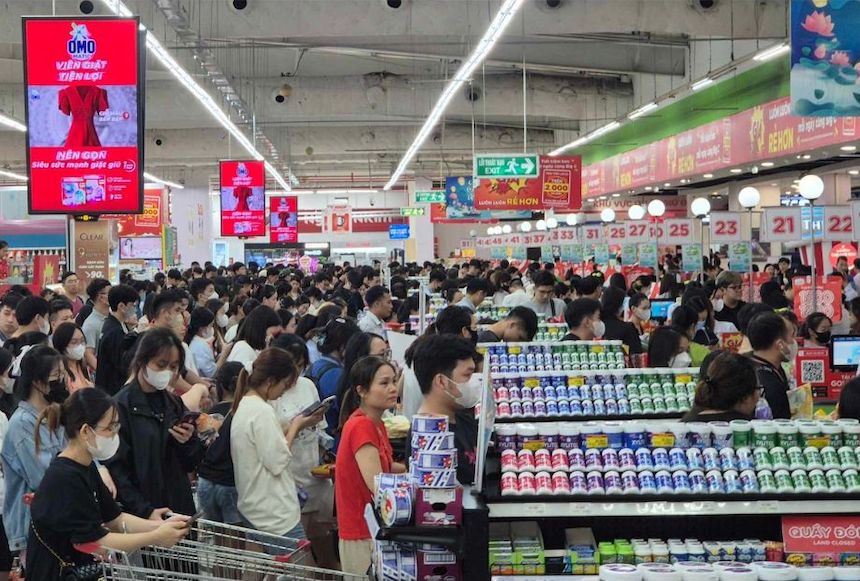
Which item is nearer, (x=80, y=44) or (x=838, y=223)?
(x=80, y=44)

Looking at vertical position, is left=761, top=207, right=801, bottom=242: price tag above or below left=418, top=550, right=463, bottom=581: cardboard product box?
above

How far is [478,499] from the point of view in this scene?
4215 millimetres

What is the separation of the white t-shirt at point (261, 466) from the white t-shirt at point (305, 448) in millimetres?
894

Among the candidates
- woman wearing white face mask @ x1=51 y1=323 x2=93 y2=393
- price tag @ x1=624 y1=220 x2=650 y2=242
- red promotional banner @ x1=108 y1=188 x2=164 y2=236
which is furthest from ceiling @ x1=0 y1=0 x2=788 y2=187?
woman wearing white face mask @ x1=51 y1=323 x2=93 y2=393

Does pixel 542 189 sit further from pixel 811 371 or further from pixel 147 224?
pixel 811 371

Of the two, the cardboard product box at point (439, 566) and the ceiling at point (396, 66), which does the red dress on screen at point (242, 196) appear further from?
the cardboard product box at point (439, 566)

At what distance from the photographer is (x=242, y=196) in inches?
963

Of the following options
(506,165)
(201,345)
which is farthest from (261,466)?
(506,165)

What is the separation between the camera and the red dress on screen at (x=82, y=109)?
9805mm

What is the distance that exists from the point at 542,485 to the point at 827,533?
104cm

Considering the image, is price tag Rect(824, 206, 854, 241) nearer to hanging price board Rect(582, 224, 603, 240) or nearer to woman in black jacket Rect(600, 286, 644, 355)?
woman in black jacket Rect(600, 286, 644, 355)

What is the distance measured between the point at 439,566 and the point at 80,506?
51.1 inches

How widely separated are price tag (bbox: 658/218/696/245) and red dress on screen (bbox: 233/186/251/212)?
997cm

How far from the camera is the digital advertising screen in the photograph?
28234 millimetres
